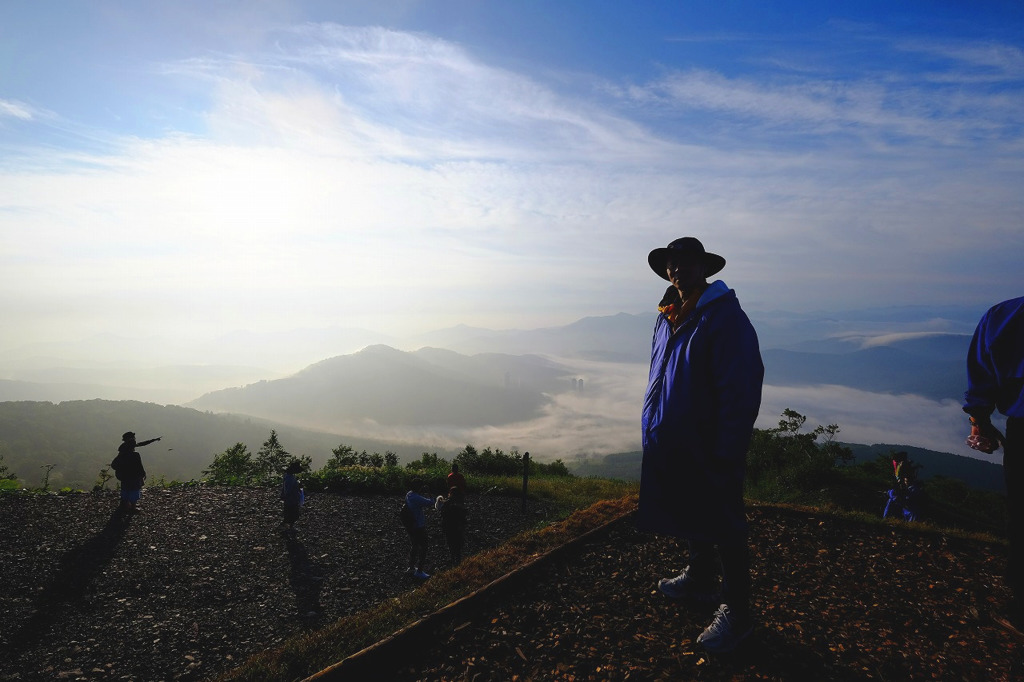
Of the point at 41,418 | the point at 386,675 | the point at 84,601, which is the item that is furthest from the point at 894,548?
the point at 41,418

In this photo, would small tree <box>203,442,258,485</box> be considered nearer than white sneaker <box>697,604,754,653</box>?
No

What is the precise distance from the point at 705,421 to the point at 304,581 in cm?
737

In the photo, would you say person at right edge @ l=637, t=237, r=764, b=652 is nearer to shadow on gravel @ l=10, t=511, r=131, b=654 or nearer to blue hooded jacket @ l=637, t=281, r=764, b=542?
blue hooded jacket @ l=637, t=281, r=764, b=542

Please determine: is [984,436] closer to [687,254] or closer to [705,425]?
[705,425]

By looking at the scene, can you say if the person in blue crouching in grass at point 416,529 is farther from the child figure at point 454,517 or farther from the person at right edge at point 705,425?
the person at right edge at point 705,425

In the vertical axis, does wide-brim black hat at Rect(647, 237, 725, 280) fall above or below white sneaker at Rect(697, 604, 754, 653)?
above

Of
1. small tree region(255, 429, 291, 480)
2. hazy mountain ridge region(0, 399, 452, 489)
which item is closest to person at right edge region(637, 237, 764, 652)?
small tree region(255, 429, 291, 480)

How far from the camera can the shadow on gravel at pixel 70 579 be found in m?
6.52

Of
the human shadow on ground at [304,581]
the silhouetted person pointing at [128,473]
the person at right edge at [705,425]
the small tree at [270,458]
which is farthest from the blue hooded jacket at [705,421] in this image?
the small tree at [270,458]

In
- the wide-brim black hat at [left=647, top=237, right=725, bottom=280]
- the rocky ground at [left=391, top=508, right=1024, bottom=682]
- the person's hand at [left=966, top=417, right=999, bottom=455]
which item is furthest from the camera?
the wide-brim black hat at [left=647, top=237, right=725, bottom=280]

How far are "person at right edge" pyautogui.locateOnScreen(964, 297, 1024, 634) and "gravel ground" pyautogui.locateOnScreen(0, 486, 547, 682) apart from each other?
7397mm

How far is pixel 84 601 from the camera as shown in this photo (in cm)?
744

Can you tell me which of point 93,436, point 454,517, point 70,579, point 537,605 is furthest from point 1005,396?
point 93,436

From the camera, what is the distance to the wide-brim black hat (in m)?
4.11
